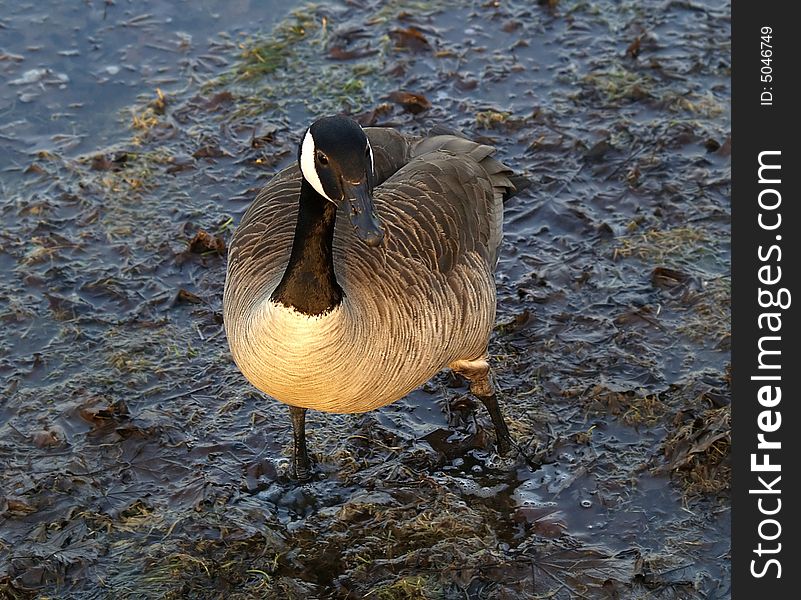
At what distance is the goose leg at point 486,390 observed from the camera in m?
5.84

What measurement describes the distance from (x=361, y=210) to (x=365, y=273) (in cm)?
65

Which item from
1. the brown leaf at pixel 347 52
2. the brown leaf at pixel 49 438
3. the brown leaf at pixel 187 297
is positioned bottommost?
the brown leaf at pixel 49 438

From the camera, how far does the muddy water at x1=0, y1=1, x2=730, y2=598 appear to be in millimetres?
5477

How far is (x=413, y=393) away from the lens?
6.52 meters

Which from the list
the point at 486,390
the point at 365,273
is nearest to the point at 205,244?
the point at 486,390

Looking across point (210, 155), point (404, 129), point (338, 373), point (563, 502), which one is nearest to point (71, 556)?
point (338, 373)

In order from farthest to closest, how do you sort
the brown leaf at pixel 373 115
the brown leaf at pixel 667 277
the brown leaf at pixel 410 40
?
Result: the brown leaf at pixel 410 40 → the brown leaf at pixel 373 115 → the brown leaf at pixel 667 277

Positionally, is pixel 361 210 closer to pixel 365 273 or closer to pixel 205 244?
pixel 365 273

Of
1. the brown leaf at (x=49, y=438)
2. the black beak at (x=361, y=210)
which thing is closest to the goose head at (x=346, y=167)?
the black beak at (x=361, y=210)

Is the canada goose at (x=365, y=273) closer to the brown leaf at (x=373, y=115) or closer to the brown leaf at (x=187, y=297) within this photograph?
the brown leaf at (x=187, y=297)

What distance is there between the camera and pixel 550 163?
26.6 ft

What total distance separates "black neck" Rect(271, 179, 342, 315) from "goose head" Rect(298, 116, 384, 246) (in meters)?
0.20

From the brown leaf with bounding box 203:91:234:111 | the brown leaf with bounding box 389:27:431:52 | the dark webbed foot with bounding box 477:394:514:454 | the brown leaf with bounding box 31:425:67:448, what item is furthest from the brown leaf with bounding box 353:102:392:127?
the brown leaf with bounding box 31:425:67:448

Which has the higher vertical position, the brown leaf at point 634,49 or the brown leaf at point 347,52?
the brown leaf at point 347,52
